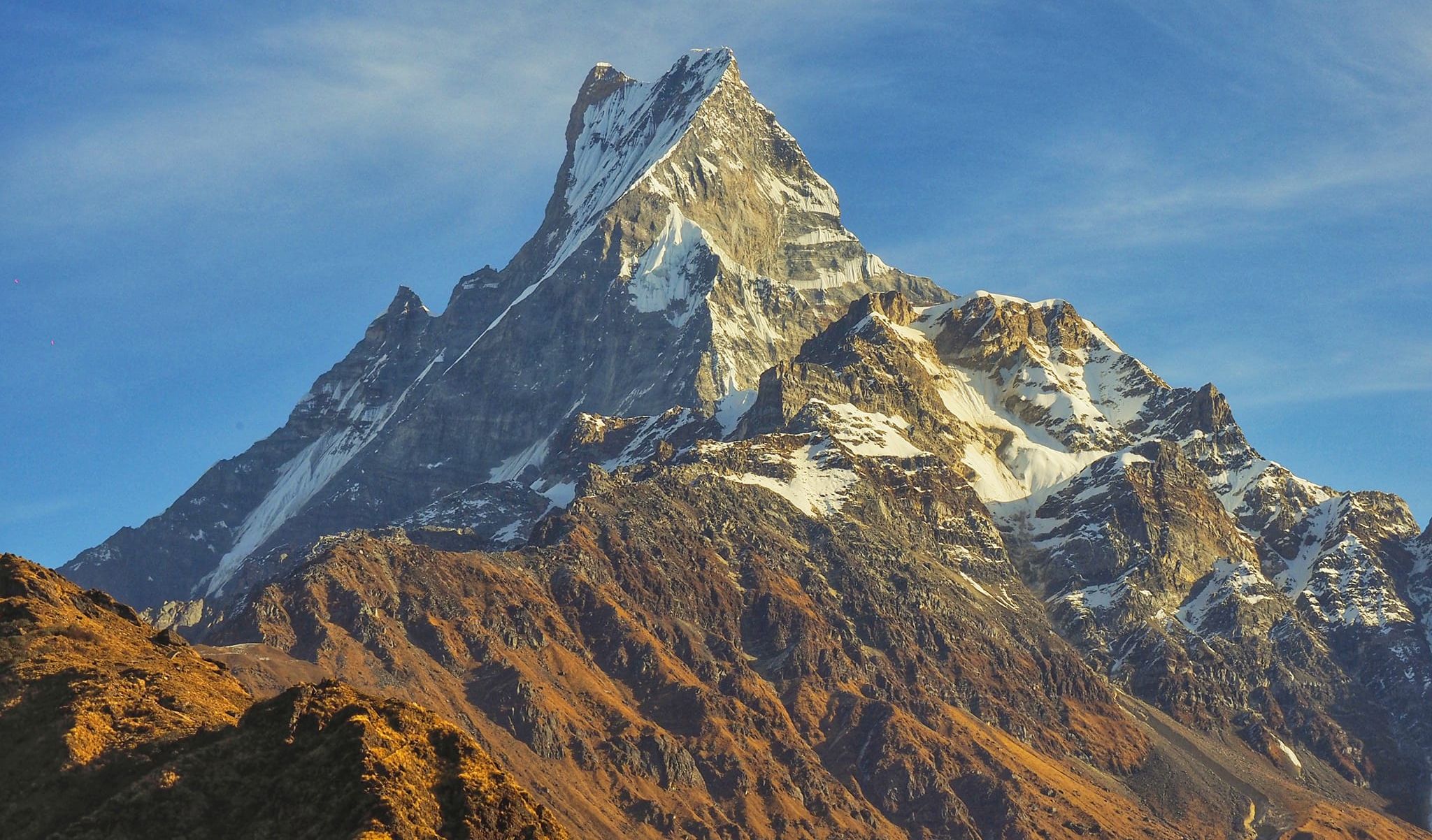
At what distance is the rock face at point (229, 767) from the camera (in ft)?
383

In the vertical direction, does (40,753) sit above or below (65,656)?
below

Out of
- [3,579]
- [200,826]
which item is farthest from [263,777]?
[3,579]

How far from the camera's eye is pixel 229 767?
402 ft

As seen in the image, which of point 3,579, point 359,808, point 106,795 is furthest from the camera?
point 3,579

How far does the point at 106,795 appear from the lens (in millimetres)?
122312

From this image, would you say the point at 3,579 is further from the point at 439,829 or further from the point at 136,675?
the point at 439,829

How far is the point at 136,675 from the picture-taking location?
138 m

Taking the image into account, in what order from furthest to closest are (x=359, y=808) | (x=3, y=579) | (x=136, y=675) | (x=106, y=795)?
(x=3, y=579) → (x=136, y=675) → (x=106, y=795) → (x=359, y=808)

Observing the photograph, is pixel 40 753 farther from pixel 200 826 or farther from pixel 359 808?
pixel 359 808

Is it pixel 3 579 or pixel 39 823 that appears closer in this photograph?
pixel 39 823

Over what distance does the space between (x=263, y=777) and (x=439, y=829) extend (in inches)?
471

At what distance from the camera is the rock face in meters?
117

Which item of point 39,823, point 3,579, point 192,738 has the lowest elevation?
point 39,823

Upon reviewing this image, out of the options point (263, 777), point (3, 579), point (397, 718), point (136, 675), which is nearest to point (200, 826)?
point (263, 777)
